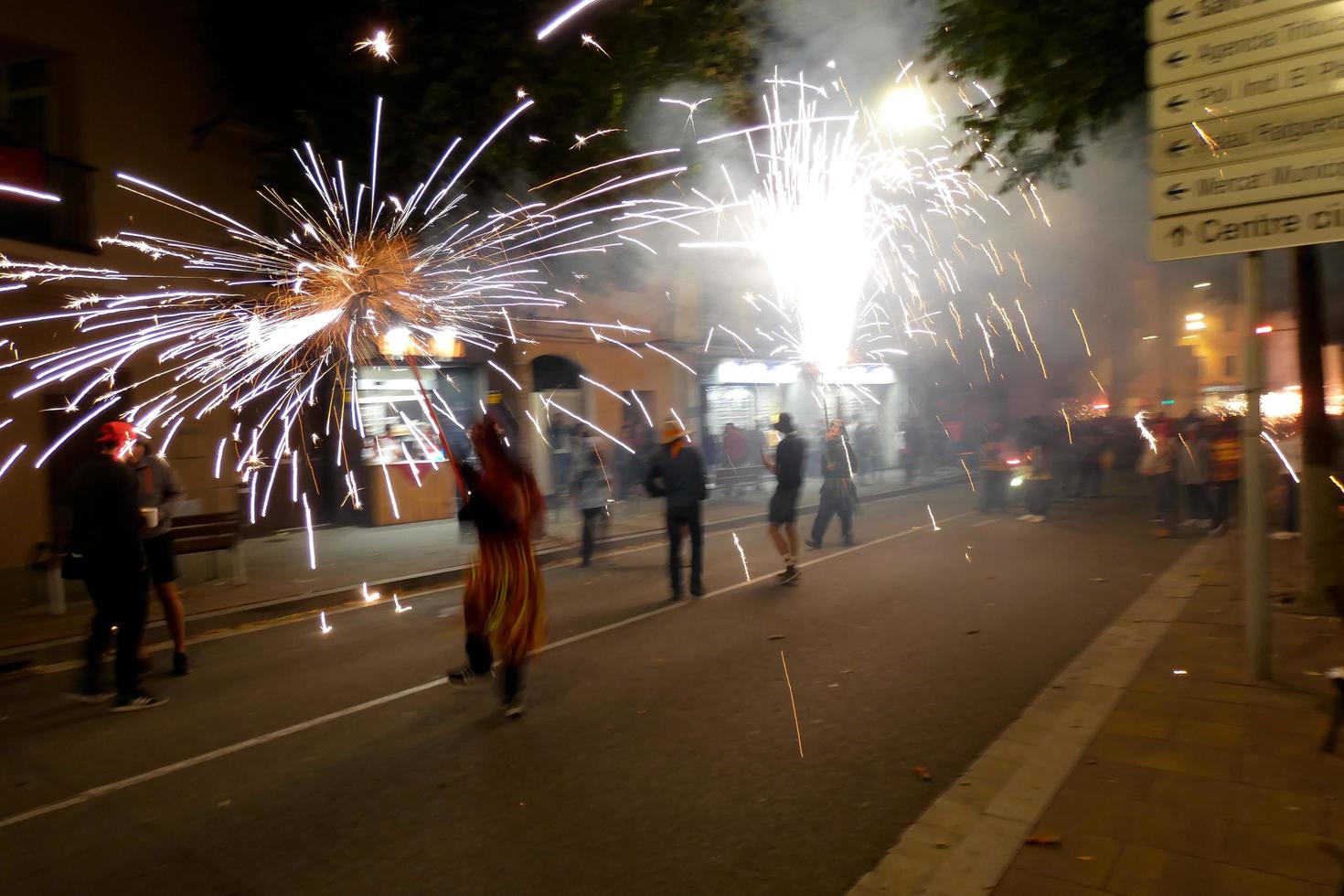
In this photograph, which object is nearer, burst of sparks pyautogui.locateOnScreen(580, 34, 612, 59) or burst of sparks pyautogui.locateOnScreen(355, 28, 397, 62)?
burst of sparks pyautogui.locateOnScreen(355, 28, 397, 62)

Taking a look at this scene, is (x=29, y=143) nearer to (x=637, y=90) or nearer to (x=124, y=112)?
(x=124, y=112)

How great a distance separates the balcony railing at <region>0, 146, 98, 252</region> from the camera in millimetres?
11164

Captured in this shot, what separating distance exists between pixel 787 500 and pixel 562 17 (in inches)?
260

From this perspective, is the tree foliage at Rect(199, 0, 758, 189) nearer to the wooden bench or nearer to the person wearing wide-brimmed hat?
the wooden bench

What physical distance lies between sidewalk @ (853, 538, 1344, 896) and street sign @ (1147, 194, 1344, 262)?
8.24 feet

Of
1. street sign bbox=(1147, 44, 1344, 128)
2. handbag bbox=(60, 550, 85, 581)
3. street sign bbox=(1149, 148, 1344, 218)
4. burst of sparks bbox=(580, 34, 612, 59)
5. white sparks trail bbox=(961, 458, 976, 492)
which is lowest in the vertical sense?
white sparks trail bbox=(961, 458, 976, 492)

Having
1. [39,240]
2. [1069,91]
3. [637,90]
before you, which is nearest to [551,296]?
[637,90]

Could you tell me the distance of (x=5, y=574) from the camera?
10.6m

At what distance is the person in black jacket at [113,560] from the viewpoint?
591cm

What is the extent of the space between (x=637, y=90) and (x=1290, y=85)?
916cm

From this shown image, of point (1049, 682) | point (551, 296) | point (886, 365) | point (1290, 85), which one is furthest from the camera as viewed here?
point (886, 365)

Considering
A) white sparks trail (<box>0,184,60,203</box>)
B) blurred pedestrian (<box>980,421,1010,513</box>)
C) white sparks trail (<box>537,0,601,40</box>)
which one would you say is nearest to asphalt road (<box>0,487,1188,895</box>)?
white sparks trail (<box>0,184,60,203</box>)

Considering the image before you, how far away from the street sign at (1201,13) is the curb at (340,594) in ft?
18.4

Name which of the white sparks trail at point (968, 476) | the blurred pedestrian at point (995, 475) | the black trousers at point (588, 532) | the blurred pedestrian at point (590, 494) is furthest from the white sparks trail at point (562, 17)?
the white sparks trail at point (968, 476)
